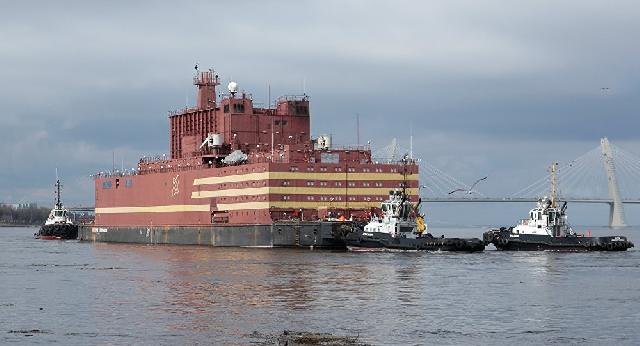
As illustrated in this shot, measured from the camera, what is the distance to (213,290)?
55188 mm

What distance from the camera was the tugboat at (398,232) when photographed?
281ft

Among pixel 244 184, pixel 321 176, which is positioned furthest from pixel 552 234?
pixel 244 184

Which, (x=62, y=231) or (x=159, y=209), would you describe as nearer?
(x=159, y=209)

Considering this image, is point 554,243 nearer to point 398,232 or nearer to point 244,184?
point 398,232

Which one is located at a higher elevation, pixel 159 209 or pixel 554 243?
pixel 159 209

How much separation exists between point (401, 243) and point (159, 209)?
4542 cm

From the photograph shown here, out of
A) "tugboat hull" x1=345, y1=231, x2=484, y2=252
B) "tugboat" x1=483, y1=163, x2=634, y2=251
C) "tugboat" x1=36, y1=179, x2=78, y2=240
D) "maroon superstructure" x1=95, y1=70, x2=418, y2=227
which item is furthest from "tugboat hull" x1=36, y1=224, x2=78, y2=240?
"tugboat" x1=483, y1=163, x2=634, y2=251

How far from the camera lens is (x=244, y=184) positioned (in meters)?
103

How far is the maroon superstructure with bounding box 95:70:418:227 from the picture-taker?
9906 centimetres

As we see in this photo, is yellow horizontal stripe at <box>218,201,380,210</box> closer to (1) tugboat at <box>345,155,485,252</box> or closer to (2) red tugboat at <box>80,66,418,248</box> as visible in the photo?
(2) red tugboat at <box>80,66,418,248</box>

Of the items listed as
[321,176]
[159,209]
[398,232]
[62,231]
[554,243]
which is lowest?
[554,243]

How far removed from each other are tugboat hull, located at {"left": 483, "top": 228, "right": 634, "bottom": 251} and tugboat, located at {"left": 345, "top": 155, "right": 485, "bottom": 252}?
26.4ft

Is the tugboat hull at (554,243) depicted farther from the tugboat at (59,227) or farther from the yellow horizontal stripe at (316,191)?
the tugboat at (59,227)

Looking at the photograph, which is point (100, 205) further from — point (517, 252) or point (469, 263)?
point (469, 263)
